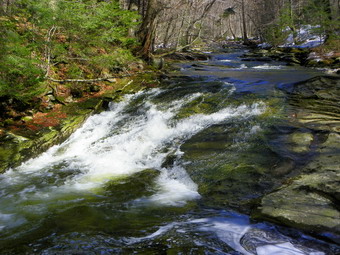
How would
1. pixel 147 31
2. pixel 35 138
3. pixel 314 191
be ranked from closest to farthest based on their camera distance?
pixel 314 191 < pixel 35 138 < pixel 147 31

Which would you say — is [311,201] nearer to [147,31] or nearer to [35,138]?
[35,138]

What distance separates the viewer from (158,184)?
539cm

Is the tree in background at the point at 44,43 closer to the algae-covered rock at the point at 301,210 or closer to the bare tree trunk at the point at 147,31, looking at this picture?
the bare tree trunk at the point at 147,31

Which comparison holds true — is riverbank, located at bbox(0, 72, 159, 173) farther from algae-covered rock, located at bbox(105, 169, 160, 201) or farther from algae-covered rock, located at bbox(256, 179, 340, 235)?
algae-covered rock, located at bbox(256, 179, 340, 235)

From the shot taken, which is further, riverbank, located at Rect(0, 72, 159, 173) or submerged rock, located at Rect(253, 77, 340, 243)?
riverbank, located at Rect(0, 72, 159, 173)

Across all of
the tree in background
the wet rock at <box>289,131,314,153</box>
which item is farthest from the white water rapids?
the tree in background

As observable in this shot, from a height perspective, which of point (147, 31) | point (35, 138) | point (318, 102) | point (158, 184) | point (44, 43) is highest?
point (147, 31)

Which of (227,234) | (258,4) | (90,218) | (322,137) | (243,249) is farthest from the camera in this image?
(258,4)

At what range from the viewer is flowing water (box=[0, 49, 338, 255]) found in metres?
3.35

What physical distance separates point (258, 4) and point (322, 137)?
125ft

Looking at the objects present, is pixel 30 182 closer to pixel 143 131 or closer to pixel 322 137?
pixel 143 131

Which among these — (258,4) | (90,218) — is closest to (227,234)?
(90,218)

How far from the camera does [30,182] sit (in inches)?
225

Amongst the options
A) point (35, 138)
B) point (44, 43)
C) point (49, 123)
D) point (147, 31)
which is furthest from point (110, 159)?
point (147, 31)
